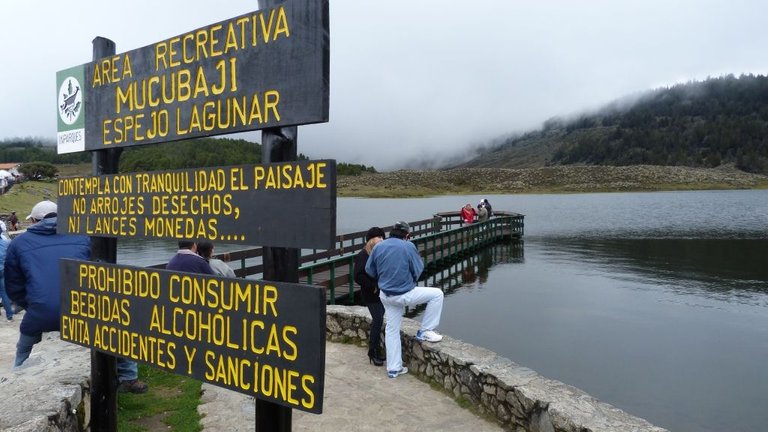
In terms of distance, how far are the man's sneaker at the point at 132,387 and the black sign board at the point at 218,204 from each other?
242 cm

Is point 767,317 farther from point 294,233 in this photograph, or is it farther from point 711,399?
point 294,233

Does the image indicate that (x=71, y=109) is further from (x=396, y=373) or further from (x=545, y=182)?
(x=545, y=182)

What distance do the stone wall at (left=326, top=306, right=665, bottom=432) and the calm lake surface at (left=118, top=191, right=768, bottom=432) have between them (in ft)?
8.73

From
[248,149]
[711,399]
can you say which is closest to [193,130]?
[711,399]

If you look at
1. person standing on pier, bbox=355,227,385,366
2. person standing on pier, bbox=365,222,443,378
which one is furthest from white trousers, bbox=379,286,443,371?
person standing on pier, bbox=355,227,385,366

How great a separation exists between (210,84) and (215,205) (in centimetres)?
79

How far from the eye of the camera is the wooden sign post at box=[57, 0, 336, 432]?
2.89 m

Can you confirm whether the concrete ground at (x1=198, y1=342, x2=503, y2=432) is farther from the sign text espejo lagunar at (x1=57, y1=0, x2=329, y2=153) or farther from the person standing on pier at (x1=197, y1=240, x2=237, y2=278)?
the sign text espejo lagunar at (x1=57, y1=0, x2=329, y2=153)

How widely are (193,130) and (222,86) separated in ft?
1.24

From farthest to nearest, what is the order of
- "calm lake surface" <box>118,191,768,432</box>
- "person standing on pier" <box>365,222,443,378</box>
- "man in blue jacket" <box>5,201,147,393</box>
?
"calm lake surface" <box>118,191,768,432</box> → "person standing on pier" <box>365,222,443,378</box> → "man in blue jacket" <box>5,201,147,393</box>

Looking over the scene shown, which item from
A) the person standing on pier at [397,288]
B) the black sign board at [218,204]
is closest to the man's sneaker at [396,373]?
the person standing on pier at [397,288]

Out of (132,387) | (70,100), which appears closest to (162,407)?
(132,387)

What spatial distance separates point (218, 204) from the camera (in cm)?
327

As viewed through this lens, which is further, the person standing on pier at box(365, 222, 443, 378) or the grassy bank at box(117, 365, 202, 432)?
the person standing on pier at box(365, 222, 443, 378)
